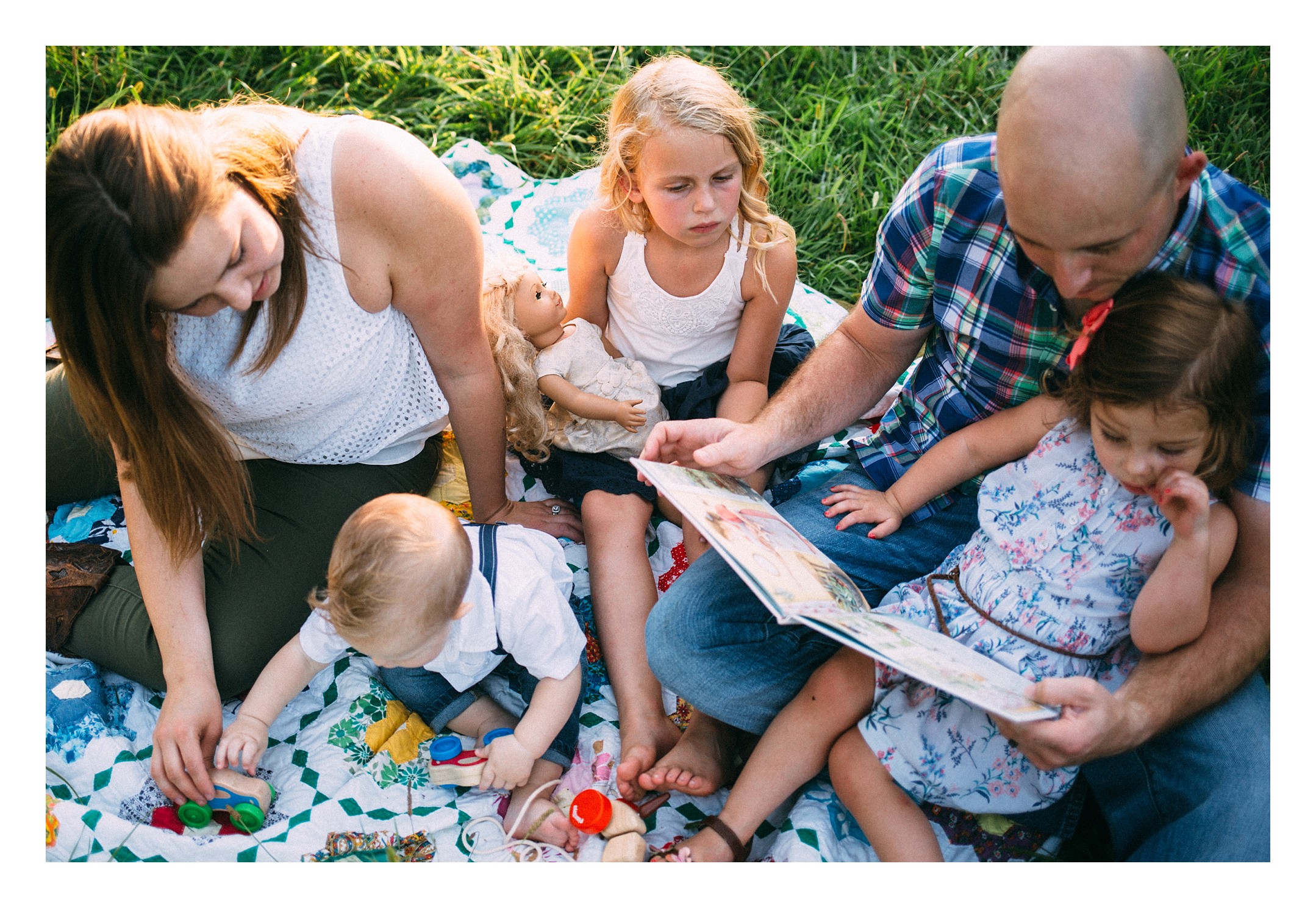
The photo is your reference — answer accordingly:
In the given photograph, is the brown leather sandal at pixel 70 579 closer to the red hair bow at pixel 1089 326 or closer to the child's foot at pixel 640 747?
the child's foot at pixel 640 747

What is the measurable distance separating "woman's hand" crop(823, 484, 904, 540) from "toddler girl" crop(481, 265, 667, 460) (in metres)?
0.58

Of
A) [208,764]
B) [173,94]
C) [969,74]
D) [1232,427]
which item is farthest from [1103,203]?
[173,94]

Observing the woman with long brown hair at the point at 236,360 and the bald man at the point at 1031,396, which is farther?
the woman with long brown hair at the point at 236,360

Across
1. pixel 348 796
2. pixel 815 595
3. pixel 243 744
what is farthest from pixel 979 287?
pixel 243 744

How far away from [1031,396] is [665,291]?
1.06 metres

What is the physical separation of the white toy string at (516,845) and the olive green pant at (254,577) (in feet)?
2.10

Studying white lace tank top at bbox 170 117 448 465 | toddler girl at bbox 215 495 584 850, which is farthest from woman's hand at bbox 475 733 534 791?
white lace tank top at bbox 170 117 448 465

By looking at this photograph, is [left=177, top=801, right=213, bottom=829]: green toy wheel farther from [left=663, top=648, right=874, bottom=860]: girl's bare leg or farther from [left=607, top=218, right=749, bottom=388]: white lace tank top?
[left=607, top=218, right=749, bottom=388]: white lace tank top

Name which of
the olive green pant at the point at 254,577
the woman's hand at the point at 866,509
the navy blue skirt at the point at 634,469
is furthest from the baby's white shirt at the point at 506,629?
the woman's hand at the point at 866,509

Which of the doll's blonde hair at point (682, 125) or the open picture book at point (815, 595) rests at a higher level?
the doll's blonde hair at point (682, 125)

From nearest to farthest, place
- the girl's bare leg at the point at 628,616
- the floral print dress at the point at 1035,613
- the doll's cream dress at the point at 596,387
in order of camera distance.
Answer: the floral print dress at the point at 1035,613, the girl's bare leg at the point at 628,616, the doll's cream dress at the point at 596,387

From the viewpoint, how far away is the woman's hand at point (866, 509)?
2.28 metres

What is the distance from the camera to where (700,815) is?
7.29ft

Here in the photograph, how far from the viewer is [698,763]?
218 cm
